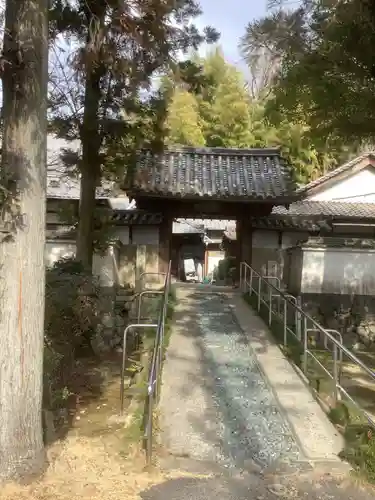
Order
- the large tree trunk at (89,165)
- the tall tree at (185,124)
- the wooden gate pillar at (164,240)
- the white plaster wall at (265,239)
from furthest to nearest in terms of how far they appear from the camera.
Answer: the tall tree at (185,124) < the white plaster wall at (265,239) < the wooden gate pillar at (164,240) < the large tree trunk at (89,165)

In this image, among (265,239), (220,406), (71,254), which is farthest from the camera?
(265,239)

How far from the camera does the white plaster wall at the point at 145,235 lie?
48.9ft

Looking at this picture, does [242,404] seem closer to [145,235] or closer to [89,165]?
[89,165]

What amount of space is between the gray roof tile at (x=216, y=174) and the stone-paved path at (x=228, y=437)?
5.88m

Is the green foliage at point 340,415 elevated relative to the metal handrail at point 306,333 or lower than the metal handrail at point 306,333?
lower

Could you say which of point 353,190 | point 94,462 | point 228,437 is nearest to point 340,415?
point 228,437

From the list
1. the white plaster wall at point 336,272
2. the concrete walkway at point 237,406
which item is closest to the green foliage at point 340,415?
the concrete walkway at point 237,406

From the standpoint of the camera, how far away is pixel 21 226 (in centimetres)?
443

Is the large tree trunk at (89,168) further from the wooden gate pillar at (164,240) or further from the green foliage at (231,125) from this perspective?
the green foliage at (231,125)

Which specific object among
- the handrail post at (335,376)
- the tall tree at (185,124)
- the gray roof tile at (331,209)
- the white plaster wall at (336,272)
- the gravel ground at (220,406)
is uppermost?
the tall tree at (185,124)

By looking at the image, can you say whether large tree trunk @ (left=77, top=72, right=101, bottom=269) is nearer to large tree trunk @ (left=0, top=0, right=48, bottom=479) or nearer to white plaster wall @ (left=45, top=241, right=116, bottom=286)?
white plaster wall @ (left=45, top=241, right=116, bottom=286)

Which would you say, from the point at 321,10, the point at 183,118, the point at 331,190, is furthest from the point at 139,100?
the point at 183,118

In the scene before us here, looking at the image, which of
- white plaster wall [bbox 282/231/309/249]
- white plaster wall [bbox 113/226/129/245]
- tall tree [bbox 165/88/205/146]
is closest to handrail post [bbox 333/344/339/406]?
white plaster wall [bbox 282/231/309/249]

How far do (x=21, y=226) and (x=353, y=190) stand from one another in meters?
19.0
